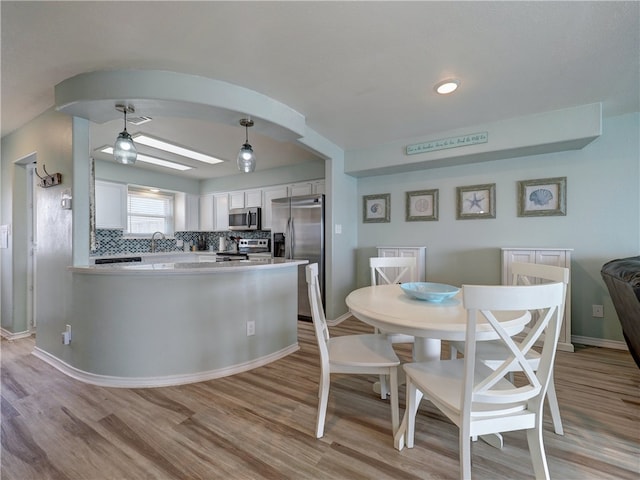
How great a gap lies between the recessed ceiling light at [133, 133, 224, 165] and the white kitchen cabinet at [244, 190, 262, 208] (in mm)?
850

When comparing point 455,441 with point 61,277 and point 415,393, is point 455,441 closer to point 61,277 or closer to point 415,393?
point 415,393

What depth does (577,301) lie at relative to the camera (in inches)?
113

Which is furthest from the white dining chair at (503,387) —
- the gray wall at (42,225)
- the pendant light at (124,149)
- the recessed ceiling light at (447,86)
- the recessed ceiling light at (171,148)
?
the recessed ceiling light at (171,148)

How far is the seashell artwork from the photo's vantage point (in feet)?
9.75

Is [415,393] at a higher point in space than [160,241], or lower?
lower

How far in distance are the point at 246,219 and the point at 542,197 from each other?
429 cm

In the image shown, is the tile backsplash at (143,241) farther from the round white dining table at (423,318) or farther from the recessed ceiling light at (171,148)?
the round white dining table at (423,318)

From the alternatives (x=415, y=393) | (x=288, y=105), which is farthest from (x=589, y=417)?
(x=288, y=105)

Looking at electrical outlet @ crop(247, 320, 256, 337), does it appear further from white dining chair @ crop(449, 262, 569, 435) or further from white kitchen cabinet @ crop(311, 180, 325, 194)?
white kitchen cabinet @ crop(311, 180, 325, 194)

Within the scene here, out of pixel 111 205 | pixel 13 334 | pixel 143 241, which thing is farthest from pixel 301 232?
pixel 13 334

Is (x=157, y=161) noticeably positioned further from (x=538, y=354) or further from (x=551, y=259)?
(x=551, y=259)

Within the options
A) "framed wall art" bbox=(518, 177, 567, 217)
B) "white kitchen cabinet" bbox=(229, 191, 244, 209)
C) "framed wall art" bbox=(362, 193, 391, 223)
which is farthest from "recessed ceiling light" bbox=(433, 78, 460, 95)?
"white kitchen cabinet" bbox=(229, 191, 244, 209)

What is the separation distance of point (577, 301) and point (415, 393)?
2712 millimetres

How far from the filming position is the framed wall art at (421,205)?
11.7ft
